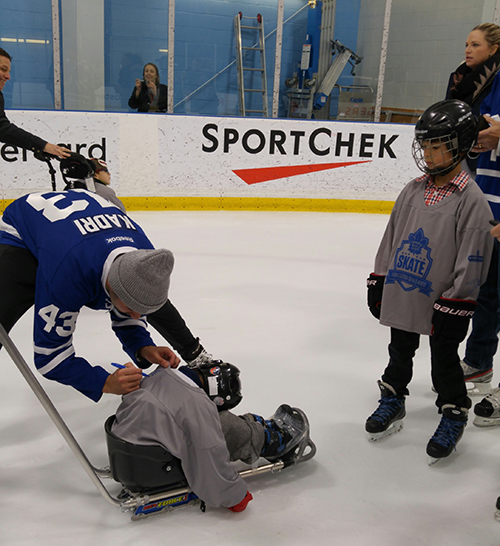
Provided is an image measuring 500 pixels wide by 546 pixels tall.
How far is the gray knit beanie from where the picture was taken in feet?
4.25

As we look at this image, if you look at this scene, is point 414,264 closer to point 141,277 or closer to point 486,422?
point 486,422

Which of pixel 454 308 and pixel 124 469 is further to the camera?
pixel 454 308

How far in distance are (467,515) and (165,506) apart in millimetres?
849

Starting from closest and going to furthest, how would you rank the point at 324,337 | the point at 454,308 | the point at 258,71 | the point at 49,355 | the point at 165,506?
the point at 49,355, the point at 165,506, the point at 454,308, the point at 324,337, the point at 258,71

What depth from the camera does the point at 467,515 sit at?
5.27ft

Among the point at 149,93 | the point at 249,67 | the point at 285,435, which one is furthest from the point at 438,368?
the point at 249,67

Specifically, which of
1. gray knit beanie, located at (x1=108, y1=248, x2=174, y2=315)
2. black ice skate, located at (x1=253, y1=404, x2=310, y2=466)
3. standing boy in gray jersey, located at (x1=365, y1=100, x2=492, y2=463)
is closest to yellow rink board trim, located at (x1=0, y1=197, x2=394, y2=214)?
standing boy in gray jersey, located at (x1=365, y1=100, x2=492, y2=463)

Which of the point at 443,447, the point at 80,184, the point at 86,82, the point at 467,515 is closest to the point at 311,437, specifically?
the point at 443,447

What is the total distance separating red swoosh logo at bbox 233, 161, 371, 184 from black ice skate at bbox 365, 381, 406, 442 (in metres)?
4.16

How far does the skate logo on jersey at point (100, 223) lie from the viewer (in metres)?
1.46

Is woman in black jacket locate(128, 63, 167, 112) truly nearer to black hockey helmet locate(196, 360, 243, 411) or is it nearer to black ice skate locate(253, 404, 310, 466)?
black hockey helmet locate(196, 360, 243, 411)

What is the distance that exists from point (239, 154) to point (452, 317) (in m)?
4.44

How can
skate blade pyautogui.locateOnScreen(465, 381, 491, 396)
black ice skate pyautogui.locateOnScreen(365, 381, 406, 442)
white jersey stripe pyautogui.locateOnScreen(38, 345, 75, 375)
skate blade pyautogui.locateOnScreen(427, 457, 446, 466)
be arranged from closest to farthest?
white jersey stripe pyautogui.locateOnScreen(38, 345, 75, 375) → skate blade pyautogui.locateOnScreen(427, 457, 446, 466) → black ice skate pyautogui.locateOnScreen(365, 381, 406, 442) → skate blade pyautogui.locateOnScreen(465, 381, 491, 396)

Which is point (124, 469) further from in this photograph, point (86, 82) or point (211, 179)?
point (86, 82)
